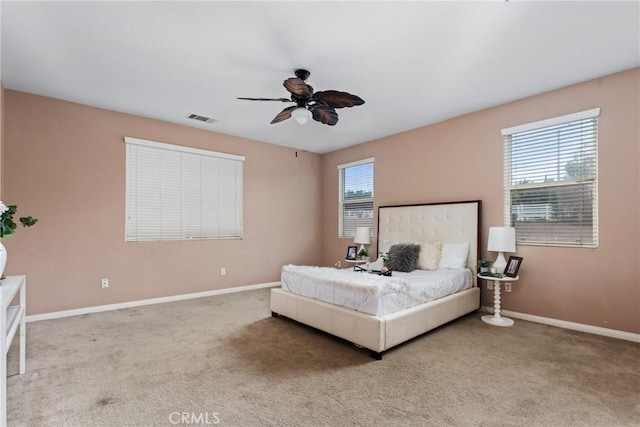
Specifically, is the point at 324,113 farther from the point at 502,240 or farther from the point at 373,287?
the point at 502,240

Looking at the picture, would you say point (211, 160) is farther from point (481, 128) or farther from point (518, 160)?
point (518, 160)

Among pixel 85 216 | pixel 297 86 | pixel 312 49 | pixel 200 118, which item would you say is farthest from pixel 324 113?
pixel 85 216

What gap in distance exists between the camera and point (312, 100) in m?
3.09

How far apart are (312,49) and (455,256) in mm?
3088

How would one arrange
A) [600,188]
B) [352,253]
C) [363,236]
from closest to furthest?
1. [600,188]
2. [363,236]
3. [352,253]

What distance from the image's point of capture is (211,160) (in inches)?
206

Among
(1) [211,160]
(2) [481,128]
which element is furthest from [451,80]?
(1) [211,160]

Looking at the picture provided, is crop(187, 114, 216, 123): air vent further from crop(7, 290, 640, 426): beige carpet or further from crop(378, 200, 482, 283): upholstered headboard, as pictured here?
crop(378, 200, 482, 283): upholstered headboard

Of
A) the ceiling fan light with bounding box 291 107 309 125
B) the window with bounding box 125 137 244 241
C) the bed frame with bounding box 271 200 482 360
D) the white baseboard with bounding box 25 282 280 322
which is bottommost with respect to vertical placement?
the white baseboard with bounding box 25 282 280 322

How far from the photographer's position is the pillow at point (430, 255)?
428cm

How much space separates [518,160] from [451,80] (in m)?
1.43

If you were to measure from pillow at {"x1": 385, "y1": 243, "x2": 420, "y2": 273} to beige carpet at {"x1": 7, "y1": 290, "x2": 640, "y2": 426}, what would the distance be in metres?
0.96

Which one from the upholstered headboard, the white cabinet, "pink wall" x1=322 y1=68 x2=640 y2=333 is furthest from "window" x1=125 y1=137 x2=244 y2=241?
"pink wall" x1=322 y1=68 x2=640 y2=333

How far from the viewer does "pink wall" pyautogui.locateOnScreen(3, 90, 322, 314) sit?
371cm
